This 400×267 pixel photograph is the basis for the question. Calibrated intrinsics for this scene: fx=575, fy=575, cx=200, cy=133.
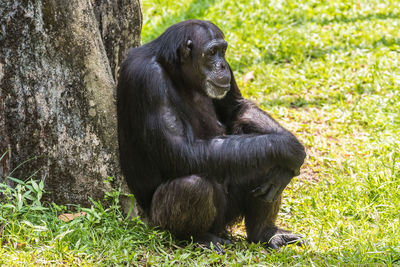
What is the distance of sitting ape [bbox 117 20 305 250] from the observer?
4.17m

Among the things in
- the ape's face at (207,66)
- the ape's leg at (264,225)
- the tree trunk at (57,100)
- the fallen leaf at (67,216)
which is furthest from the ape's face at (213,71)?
the fallen leaf at (67,216)

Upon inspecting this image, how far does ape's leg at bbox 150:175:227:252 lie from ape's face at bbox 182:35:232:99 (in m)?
0.76

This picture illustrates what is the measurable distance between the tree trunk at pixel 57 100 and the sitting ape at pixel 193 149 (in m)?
0.19

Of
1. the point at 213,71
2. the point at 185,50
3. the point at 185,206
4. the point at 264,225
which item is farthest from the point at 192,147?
the point at 264,225

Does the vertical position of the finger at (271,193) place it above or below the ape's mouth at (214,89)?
below

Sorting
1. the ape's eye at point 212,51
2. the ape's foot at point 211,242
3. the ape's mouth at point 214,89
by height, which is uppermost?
the ape's eye at point 212,51

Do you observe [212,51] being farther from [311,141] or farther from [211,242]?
[311,141]

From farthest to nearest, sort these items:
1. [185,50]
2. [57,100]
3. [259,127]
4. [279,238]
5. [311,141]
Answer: [311,141] → [259,127] → [279,238] → [185,50] → [57,100]

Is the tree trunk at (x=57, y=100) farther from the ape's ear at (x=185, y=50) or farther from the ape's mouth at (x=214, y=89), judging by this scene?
the ape's mouth at (x=214, y=89)

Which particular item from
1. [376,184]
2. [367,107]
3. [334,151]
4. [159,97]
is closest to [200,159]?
[159,97]

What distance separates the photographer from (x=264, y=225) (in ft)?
15.3

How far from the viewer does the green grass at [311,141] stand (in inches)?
155

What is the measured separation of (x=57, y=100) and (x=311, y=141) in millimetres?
3160

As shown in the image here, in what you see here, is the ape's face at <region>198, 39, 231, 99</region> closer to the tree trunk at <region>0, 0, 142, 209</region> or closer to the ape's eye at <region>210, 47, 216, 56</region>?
the ape's eye at <region>210, 47, 216, 56</region>
